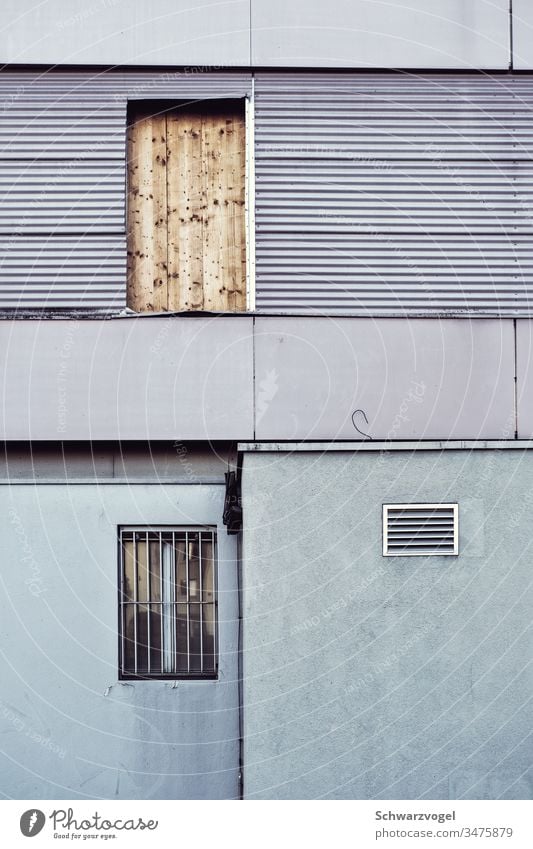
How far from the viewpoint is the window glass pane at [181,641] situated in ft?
28.3

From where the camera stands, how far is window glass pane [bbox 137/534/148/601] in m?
8.65

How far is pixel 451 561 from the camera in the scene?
24.1ft

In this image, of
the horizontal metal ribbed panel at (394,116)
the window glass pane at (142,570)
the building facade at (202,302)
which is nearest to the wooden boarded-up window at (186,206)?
the building facade at (202,302)

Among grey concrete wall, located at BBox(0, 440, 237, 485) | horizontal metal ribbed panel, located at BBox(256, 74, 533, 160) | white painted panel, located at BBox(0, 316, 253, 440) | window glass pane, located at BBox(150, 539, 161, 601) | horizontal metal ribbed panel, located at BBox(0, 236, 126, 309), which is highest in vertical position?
horizontal metal ribbed panel, located at BBox(256, 74, 533, 160)

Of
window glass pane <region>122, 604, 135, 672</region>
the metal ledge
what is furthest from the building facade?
the metal ledge

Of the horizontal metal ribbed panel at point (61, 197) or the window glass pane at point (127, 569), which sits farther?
the horizontal metal ribbed panel at point (61, 197)

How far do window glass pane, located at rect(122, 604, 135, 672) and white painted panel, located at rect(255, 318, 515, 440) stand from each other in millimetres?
1901

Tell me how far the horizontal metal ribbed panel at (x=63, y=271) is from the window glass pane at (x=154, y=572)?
7.05 feet

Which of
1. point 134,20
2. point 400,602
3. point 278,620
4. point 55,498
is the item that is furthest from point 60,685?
point 134,20

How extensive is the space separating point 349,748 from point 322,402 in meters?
2.96

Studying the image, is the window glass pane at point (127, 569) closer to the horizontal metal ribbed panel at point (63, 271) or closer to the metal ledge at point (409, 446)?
the metal ledge at point (409, 446)

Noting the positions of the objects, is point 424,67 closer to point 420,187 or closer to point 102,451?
point 420,187

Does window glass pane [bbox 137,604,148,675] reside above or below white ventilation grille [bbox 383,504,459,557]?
below

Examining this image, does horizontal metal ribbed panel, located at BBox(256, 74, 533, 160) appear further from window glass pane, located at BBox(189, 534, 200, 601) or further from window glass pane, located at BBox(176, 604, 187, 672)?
window glass pane, located at BBox(176, 604, 187, 672)
